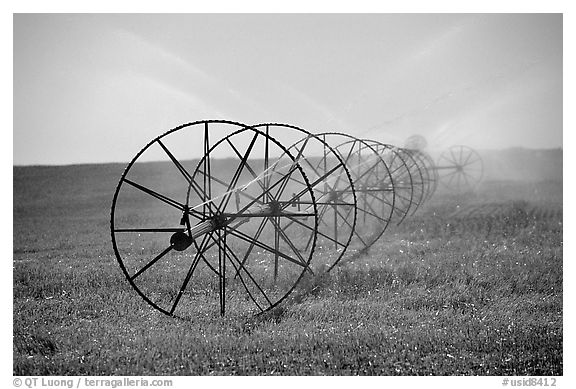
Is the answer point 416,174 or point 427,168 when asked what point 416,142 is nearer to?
point 416,174

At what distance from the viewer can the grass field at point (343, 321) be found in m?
4.56

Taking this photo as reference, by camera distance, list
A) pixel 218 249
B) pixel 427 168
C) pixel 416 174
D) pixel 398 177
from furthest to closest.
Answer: pixel 416 174
pixel 427 168
pixel 398 177
pixel 218 249

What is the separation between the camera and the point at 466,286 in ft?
21.2

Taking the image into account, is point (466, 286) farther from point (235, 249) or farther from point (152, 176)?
point (152, 176)

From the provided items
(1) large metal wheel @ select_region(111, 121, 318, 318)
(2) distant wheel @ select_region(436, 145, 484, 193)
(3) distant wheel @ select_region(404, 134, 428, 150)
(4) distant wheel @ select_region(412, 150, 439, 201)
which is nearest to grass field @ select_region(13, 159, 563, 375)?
(1) large metal wheel @ select_region(111, 121, 318, 318)

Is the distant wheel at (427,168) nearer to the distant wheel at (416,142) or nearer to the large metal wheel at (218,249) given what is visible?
the distant wheel at (416,142)

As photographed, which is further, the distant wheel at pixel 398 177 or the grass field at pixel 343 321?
the distant wheel at pixel 398 177

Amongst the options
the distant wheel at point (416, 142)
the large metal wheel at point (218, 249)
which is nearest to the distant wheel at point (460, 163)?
the distant wheel at point (416, 142)

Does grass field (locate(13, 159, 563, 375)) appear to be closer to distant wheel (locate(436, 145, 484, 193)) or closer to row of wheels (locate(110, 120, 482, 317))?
row of wheels (locate(110, 120, 482, 317))

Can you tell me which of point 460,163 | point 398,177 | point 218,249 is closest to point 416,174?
point 460,163

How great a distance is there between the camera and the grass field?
456 cm

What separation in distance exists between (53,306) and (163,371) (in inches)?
83.0

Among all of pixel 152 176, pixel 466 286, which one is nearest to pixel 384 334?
pixel 466 286

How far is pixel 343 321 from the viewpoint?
5.35m
